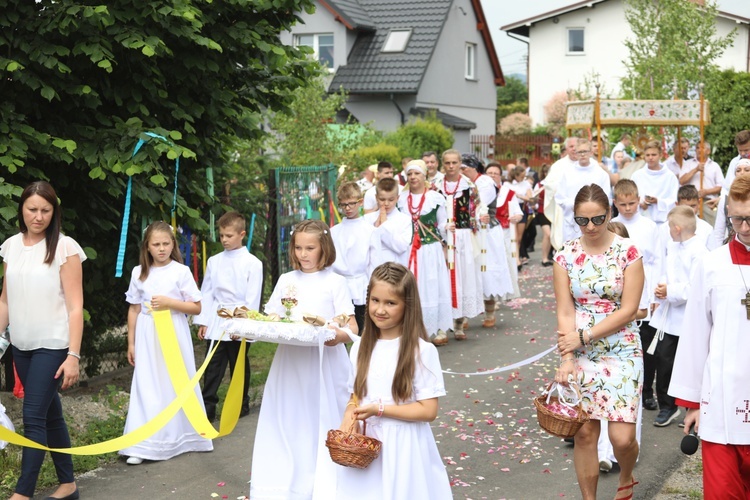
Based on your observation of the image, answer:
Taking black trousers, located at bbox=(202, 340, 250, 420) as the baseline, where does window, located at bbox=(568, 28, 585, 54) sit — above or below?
above

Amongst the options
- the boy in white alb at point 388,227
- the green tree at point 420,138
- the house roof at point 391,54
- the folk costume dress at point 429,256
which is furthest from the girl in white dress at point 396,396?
the house roof at point 391,54

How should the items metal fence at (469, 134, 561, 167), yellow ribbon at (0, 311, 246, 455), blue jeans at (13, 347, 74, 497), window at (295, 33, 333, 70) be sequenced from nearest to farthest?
blue jeans at (13, 347, 74, 497) → yellow ribbon at (0, 311, 246, 455) → window at (295, 33, 333, 70) → metal fence at (469, 134, 561, 167)

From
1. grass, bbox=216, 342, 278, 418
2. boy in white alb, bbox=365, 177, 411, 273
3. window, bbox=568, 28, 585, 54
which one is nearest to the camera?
grass, bbox=216, 342, 278, 418

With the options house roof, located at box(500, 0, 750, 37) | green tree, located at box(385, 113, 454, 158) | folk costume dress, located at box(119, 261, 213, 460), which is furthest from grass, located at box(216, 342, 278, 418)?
house roof, located at box(500, 0, 750, 37)

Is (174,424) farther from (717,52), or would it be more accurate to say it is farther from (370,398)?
(717,52)

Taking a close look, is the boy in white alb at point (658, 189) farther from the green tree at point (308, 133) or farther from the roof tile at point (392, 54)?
the roof tile at point (392, 54)

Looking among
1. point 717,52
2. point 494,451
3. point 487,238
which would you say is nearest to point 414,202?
point 487,238

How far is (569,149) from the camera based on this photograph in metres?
14.9

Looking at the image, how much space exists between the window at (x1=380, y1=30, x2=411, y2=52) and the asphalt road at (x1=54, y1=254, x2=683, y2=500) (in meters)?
28.6

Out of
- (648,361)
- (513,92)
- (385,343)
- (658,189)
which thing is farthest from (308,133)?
(513,92)

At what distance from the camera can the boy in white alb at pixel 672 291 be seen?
27.7 feet

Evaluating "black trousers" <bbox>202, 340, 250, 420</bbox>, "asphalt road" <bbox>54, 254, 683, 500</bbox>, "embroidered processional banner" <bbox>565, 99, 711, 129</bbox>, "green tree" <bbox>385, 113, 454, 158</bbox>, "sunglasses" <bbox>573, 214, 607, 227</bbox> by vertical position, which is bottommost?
"asphalt road" <bbox>54, 254, 683, 500</bbox>

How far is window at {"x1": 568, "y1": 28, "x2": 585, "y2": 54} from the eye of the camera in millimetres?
49938

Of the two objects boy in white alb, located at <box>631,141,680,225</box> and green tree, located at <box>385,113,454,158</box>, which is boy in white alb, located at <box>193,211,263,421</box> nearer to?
boy in white alb, located at <box>631,141,680,225</box>
